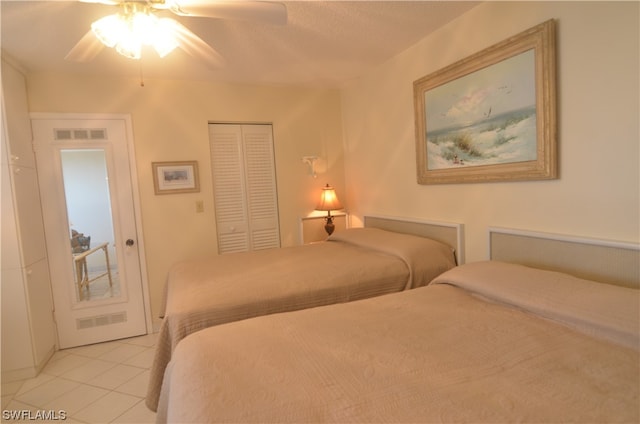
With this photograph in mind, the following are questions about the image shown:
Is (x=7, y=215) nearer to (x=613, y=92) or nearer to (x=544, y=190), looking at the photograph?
(x=544, y=190)

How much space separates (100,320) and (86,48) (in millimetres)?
2420

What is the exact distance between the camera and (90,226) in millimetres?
3061

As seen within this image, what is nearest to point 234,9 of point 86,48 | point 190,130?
point 86,48

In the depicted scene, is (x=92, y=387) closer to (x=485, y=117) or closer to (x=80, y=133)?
(x=80, y=133)

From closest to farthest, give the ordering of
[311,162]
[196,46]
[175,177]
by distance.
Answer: [196,46]
[175,177]
[311,162]

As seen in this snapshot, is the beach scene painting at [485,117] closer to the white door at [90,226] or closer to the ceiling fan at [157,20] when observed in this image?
the ceiling fan at [157,20]

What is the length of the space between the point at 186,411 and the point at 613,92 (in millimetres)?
2122

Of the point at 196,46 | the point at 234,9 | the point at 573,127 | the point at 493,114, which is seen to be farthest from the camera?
the point at 493,114

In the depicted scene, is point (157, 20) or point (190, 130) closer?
point (157, 20)

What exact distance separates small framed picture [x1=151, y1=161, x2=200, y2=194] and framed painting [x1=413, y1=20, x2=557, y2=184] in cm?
214

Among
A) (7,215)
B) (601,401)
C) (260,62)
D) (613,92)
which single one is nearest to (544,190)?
(613,92)

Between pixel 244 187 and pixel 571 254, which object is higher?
pixel 244 187

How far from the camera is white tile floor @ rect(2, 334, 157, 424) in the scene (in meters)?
2.08

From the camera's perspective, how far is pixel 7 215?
2.41 meters
